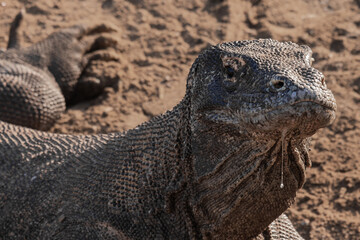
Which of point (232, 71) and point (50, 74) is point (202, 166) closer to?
point (232, 71)

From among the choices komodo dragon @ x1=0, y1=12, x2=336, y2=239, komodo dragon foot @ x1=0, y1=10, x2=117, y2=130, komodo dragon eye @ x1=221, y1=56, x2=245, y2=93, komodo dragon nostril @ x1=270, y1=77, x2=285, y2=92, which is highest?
komodo dragon nostril @ x1=270, y1=77, x2=285, y2=92

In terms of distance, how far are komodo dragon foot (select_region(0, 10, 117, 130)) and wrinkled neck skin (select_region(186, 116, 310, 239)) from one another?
3207mm

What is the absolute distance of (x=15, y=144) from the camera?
178 inches

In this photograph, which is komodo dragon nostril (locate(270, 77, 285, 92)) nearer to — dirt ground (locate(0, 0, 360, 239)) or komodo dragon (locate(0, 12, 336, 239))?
komodo dragon (locate(0, 12, 336, 239))

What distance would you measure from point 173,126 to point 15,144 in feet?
5.19

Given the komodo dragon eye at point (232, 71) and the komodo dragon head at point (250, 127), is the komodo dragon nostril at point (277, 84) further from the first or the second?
the komodo dragon eye at point (232, 71)

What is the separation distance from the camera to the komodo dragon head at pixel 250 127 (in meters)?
2.80

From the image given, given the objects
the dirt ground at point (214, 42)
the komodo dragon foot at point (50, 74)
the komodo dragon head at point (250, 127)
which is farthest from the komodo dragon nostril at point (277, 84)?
the komodo dragon foot at point (50, 74)

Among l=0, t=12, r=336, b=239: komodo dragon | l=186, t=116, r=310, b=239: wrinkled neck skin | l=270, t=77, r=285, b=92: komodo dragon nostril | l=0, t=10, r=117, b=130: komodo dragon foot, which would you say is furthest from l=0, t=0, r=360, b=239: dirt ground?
l=270, t=77, r=285, b=92: komodo dragon nostril

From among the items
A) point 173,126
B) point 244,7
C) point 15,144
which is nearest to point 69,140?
point 15,144

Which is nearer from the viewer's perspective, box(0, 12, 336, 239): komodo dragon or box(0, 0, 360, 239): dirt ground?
box(0, 12, 336, 239): komodo dragon

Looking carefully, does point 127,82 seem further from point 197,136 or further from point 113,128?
point 197,136

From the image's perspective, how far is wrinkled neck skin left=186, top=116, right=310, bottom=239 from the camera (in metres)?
3.09

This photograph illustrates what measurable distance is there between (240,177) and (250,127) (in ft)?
1.20
